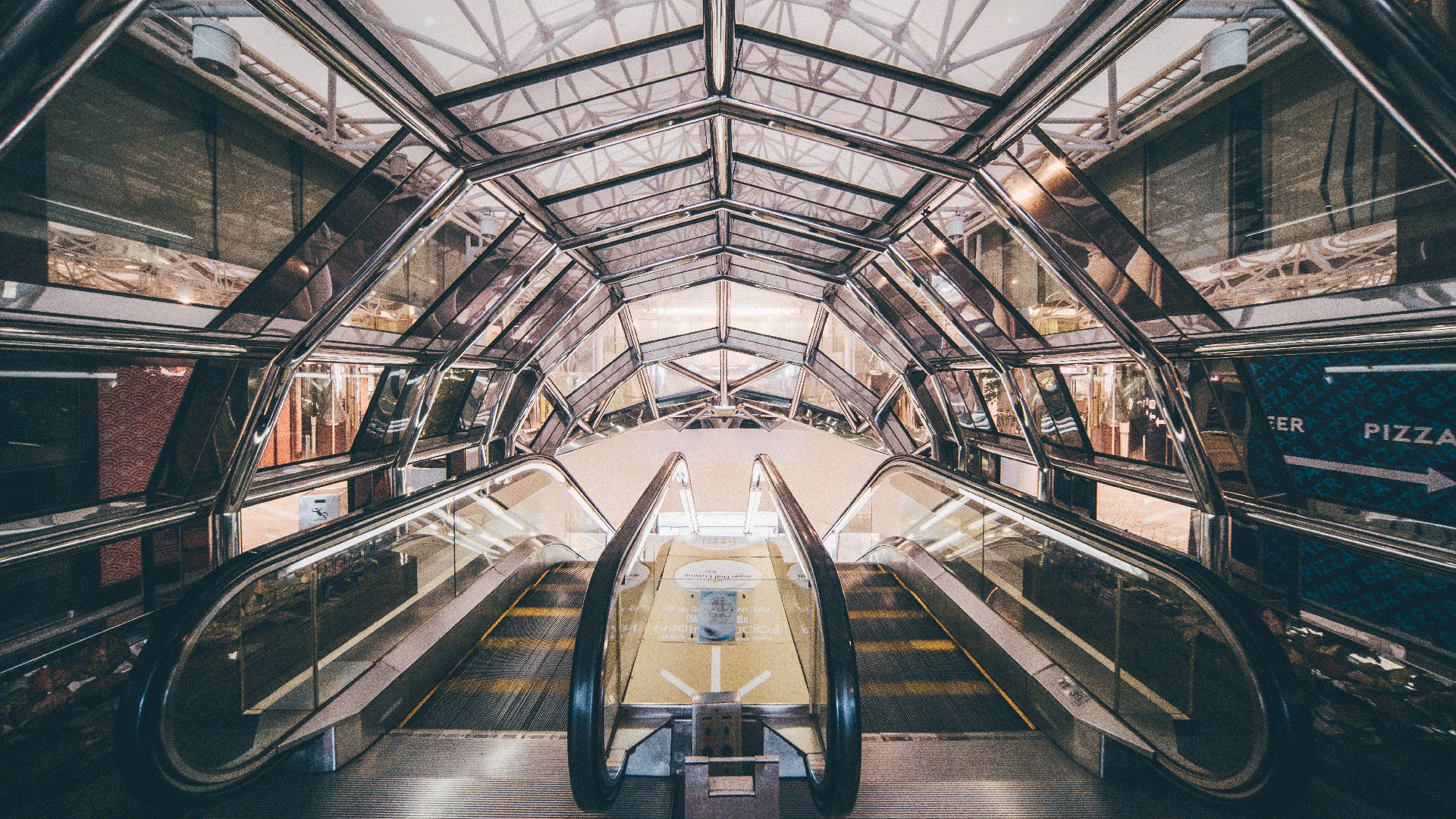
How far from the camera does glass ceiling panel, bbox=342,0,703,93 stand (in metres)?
2.70

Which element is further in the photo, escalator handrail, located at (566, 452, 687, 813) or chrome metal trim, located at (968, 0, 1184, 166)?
chrome metal trim, located at (968, 0, 1184, 166)

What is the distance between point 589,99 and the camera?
368cm

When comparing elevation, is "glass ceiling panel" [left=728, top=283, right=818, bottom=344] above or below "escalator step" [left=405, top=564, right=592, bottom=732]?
above

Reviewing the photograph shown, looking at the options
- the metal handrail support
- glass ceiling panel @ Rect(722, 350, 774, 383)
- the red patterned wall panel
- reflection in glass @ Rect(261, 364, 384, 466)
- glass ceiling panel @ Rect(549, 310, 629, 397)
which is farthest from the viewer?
glass ceiling panel @ Rect(722, 350, 774, 383)

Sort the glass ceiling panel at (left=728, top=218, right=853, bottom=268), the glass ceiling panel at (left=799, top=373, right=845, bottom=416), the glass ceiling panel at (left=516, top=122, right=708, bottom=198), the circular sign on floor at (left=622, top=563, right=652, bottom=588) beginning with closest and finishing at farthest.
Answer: the circular sign on floor at (left=622, top=563, right=652, bottom=588) < the glass ceiling panel at (left=516, top=122, right=708, bottom=198) < the glass ceiling panel at (left=728, top=218, right=853, bottom=268) < the glass ceiling panel at (left=799, top=373, right=845, bottom=416)

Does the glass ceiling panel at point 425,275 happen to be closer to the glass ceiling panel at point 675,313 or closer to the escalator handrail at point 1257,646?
the glass ceiling panel at point 675,313

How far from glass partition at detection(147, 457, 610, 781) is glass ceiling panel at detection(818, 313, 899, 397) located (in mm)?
7336

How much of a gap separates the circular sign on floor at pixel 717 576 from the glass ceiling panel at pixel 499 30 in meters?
3.70

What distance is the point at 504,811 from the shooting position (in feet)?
8.27

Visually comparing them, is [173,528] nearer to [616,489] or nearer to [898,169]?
[898,169]

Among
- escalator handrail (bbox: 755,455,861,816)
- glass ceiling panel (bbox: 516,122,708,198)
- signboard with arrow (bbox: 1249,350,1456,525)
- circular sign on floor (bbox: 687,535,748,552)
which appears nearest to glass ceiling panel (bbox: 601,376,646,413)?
circular sign on floor (bbox: 687,535,748,552)

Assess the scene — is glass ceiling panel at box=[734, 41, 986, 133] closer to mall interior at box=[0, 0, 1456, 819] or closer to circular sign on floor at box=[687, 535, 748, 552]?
mall interior at box=[0, 0, 1456, 819]

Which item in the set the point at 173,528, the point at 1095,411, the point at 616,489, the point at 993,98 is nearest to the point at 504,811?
the point at 173,528

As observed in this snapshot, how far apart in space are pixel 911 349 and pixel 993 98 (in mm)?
5273
